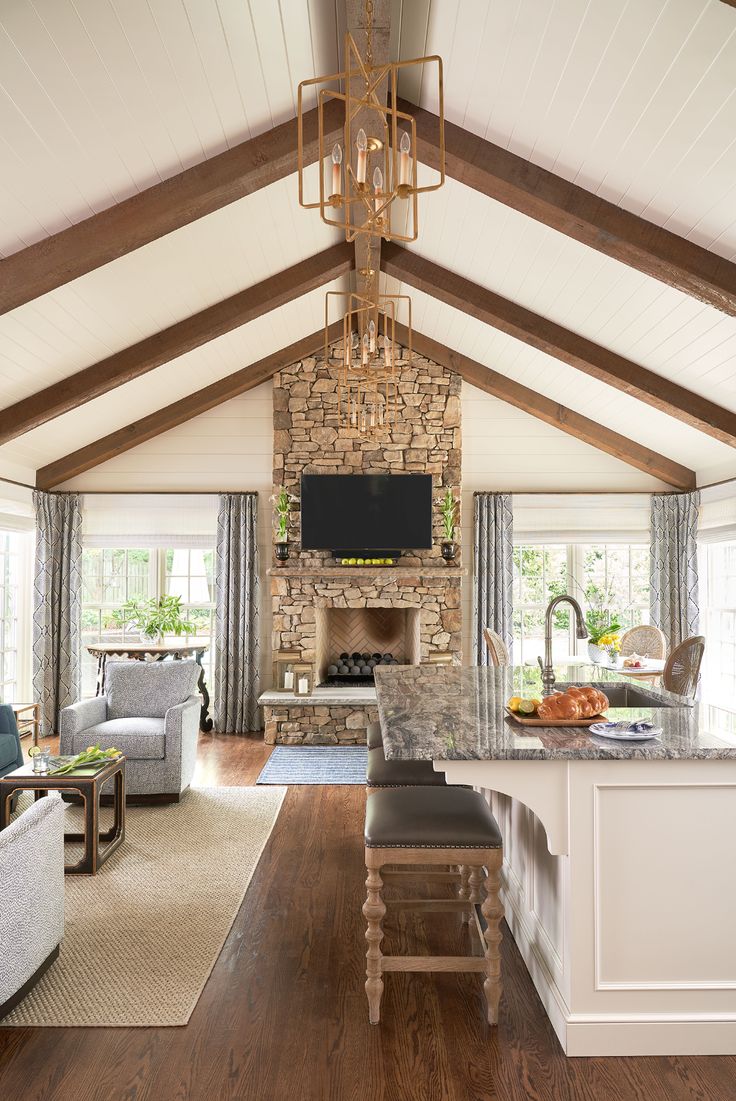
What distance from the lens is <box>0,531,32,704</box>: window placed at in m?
6.98

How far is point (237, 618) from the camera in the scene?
7387mm

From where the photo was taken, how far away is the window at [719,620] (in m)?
6.92

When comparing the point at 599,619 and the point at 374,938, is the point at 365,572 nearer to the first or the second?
the point at 599,619

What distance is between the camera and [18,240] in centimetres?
377

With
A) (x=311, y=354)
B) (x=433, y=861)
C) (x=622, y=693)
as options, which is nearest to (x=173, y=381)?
(x=311, y=354)

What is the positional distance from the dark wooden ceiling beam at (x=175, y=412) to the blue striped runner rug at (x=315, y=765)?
→ 322cm

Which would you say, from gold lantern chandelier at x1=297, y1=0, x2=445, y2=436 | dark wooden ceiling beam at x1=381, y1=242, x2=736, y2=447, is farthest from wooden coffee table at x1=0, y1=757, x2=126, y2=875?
dark wooden ceiling beam at x1=381, y1=242, x2=736, y2=447

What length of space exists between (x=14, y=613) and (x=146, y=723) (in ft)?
9.78

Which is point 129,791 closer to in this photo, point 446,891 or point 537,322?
point 446,891

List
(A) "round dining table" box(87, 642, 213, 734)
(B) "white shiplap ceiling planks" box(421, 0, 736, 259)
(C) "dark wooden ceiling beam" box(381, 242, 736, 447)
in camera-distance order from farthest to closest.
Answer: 1. (A) "round dining table" box(87, 642, 213, 734)
2. (C) "dark wooden ceiling beam" box(381, 242, 736, 447)
3. (B) "white shiplap ceiling planks" box(421, 0, 736, 259)

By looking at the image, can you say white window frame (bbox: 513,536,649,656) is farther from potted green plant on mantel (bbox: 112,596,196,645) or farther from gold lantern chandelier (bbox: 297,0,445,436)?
potted green plant on mantel (bbox: 112,596,196,645)

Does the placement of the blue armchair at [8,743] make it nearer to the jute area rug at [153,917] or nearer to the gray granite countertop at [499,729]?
the jute area rug at [153,917]

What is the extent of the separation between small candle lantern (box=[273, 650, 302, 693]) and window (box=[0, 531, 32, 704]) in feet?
7.88

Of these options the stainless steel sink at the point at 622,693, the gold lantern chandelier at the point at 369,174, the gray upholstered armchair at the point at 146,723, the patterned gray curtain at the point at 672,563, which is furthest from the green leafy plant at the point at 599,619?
the gray upholstered armchair at the point at 146,723
